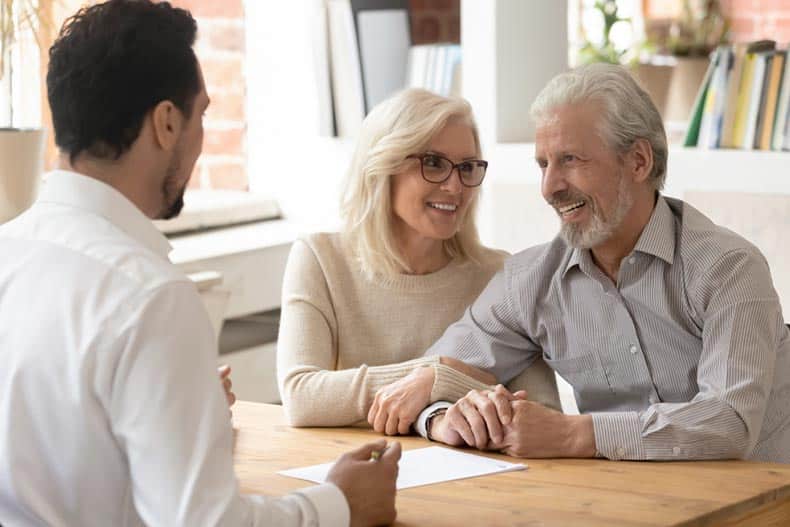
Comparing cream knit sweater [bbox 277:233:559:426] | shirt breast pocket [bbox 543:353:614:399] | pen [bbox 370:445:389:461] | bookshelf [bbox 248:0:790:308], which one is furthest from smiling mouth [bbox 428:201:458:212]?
pen [bbox 370:445:389:461]

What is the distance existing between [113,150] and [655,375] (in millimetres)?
1300

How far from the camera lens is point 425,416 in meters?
2.49

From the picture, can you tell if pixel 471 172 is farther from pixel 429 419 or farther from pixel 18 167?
pixel 18 167

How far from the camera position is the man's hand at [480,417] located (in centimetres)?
237

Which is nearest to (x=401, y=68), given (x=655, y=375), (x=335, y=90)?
(x=335, y=90)

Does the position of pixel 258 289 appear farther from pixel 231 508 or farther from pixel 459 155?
pixel 231 508

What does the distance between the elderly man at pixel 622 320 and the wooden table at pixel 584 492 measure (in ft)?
0.23

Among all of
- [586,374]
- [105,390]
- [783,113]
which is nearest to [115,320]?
[105,390]

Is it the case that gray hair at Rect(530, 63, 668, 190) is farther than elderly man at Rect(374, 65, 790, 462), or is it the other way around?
gray hair at Rect(530, 63, 668, 190)

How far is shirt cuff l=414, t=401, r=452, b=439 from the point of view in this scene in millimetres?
2494

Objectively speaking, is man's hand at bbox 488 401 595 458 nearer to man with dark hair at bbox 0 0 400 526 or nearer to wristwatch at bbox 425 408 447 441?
wristwatch at bbox 425 408 447 441

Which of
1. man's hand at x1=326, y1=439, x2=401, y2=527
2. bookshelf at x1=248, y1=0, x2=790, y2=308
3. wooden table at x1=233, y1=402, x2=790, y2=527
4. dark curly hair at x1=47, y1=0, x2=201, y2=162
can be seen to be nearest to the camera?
dark curly hair at x1=47, y1=0, x2=201, y2=162

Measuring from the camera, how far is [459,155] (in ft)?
9.50

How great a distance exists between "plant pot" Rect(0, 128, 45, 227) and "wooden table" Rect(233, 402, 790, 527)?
48.4 inches
